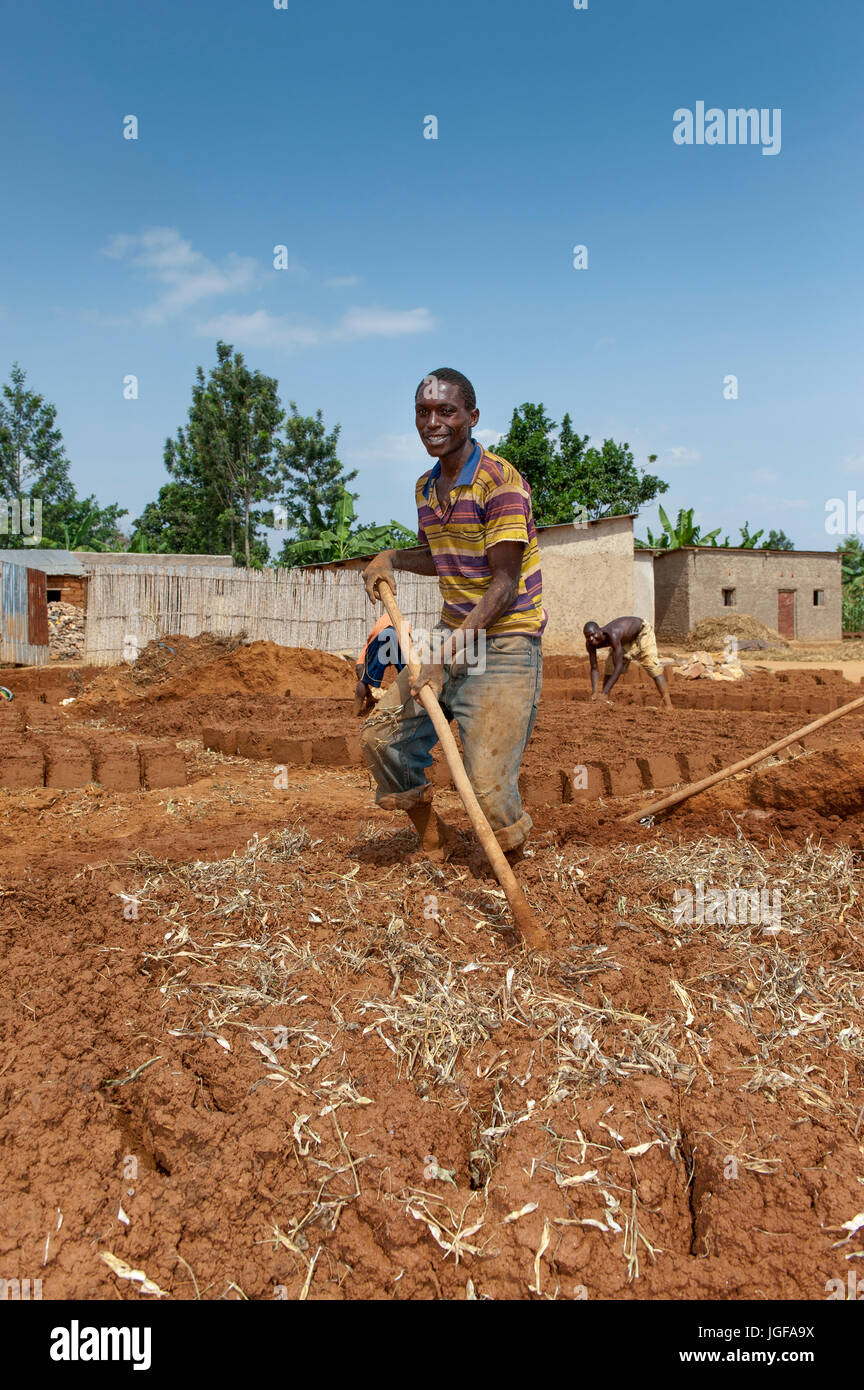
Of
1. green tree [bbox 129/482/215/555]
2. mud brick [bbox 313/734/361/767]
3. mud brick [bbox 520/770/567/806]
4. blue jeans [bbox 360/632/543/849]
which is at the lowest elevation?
mud brick [bbox 520/770/567/806]

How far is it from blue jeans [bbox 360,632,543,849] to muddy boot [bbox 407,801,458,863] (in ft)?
0.31

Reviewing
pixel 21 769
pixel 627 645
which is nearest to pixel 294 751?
pixel 21 769

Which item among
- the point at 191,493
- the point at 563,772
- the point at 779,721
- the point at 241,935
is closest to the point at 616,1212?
the point at 241,935

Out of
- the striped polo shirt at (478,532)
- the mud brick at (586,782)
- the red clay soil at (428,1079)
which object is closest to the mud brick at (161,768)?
the mud brick at (586,782)

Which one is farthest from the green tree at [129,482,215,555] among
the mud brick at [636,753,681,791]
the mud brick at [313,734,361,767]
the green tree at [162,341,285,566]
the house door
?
the mud brick at [636,753,681,791]

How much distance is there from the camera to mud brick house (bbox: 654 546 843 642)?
24250 mm

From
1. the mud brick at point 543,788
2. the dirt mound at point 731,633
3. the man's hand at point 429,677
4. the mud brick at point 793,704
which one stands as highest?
the dirt mound at point 731,633

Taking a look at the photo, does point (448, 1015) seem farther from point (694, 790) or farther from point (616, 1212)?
point (694, 790)

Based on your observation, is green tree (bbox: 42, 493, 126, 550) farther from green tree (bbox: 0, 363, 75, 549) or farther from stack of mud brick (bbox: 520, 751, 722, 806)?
stack of mud brick (bbox: 520, 751, 722, 806)

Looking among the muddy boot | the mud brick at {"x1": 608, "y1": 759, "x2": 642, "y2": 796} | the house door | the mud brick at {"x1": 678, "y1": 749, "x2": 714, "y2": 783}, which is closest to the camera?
the muddy boot

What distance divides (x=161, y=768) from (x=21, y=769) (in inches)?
36.3

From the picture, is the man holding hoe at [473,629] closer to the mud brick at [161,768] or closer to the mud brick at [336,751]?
the mud brick at [161,768]

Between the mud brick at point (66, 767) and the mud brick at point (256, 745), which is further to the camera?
the mud brick at point (256, 745)

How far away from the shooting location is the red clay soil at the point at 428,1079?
1.78 m
